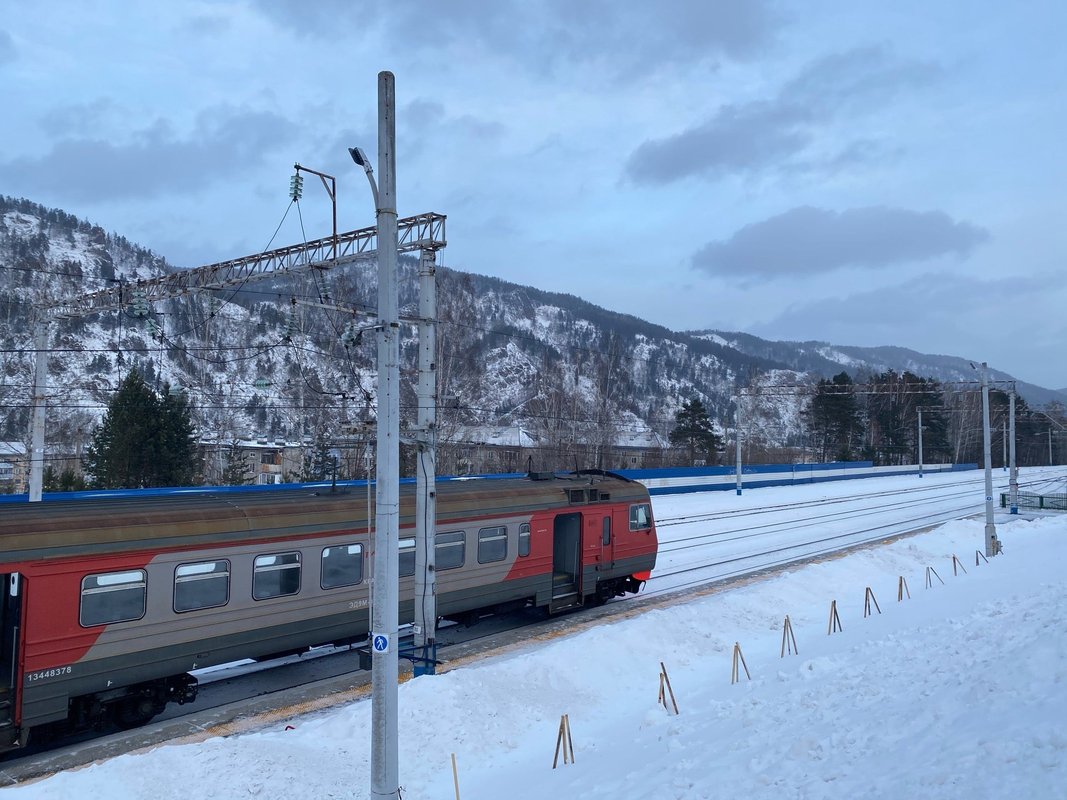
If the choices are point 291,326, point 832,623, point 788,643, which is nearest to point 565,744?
point 788,643

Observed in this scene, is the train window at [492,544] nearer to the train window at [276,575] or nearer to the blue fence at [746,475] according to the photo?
the train window at [276,575]

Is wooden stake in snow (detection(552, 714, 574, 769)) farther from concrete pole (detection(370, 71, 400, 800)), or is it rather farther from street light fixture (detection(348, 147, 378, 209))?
street light fixture (detection(348, 147, 378, 209))

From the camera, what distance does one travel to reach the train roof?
36.7 feet

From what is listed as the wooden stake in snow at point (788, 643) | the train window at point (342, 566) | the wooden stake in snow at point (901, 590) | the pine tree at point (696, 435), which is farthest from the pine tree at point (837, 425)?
the train window at point (342, 566)

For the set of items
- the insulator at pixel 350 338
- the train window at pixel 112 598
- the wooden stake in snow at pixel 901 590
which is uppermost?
the insulator at pixel 350 338

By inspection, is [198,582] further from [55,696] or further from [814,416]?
[814,416]

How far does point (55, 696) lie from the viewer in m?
11.0

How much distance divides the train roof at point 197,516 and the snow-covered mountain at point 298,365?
8.32 feet

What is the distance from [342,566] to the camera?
1520 cm

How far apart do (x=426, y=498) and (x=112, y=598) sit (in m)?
5.31

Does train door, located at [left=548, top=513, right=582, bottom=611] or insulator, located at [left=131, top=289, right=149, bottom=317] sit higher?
insulator, located at [left=131, top=289, right=149, bottom=317]

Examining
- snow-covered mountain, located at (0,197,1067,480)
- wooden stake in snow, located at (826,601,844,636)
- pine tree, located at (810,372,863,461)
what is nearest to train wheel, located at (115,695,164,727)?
snow-covered mountain, located at (0,197,1067,480)

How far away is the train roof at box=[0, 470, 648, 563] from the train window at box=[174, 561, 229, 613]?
0.41 meters

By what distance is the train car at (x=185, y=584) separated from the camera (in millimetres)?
10961
